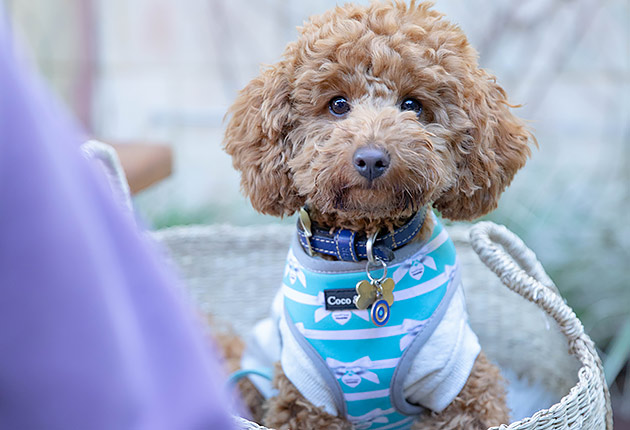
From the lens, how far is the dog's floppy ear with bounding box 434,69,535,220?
125 centimetres

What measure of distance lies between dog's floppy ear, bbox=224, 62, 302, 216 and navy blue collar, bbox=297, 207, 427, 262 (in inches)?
4.1

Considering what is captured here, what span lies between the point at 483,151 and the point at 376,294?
1.15 ft

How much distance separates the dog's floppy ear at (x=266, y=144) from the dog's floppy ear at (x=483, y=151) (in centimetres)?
33

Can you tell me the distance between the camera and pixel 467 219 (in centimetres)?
135

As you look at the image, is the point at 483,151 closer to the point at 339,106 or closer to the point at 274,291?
the point at 339,106

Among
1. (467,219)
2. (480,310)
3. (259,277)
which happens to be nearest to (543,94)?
(480,310)

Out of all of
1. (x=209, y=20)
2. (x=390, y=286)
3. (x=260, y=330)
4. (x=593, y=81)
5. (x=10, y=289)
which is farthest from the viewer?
(x=209, y=20)

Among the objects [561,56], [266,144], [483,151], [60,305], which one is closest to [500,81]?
[561,56]

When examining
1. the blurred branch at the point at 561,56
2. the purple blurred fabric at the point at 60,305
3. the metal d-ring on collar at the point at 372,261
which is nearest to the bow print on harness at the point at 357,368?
the metal d-ring on collar at the point at 372,261

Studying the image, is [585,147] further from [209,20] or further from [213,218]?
[209,20]

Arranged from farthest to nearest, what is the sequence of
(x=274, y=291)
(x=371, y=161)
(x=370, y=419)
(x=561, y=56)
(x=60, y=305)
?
(x=561, y=56), (x=274, y=291), (x=370, y=419), (x=371, y=161), (x=60, y=305)

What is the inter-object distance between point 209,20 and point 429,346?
2.87 m

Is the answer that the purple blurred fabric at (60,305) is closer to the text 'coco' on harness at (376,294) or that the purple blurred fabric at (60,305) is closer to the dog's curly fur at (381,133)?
the dog's curly fur at (381,133)

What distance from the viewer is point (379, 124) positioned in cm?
114
